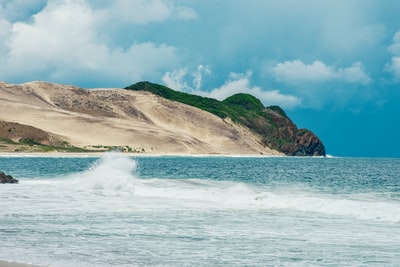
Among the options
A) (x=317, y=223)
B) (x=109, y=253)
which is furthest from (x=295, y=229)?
(x=109, y=253)

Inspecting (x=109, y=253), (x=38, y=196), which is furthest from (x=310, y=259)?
(x=38, y=196)

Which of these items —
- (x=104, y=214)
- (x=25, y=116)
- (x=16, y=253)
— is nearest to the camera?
(x=16, y=253)

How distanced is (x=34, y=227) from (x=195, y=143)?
173 metres

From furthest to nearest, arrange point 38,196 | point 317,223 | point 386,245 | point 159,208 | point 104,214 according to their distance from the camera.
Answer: point 38,196 < point 159,208 < point 104,214 < point 317,223 < point 386,245

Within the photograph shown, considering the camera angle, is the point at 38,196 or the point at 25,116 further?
the point at 25,116

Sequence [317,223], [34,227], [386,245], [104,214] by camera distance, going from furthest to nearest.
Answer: [104,214], [317,223], [34,227], [386,245]

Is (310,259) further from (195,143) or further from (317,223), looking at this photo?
(195,143)

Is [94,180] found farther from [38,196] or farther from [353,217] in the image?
[353,217]

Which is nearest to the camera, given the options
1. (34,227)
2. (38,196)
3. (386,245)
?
(386,245)

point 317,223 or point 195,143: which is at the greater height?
point 195,143

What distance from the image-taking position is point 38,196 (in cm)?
3322

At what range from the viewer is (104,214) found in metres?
25.8

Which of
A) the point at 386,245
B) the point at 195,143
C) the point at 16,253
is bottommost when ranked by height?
the point at 16,253

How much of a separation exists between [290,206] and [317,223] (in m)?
6.53
